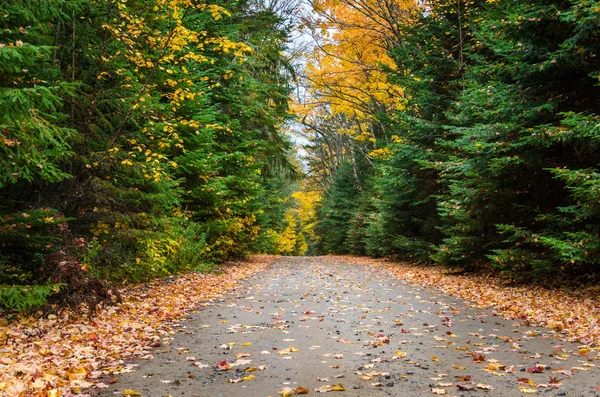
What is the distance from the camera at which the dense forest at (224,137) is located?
21.7 feet

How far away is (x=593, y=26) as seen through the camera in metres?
7.78

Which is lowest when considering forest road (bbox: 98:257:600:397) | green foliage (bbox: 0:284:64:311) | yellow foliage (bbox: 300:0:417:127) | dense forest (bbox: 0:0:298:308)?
forest road (bbox: 98:257:600:397)

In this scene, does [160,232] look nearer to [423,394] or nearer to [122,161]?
[122,161]

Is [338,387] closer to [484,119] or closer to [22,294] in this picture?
[22,294]

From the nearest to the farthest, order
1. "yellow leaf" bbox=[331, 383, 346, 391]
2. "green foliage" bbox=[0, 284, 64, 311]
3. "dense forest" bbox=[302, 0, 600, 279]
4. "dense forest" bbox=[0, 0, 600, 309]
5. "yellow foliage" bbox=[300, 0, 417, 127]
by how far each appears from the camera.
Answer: "yellow leaf" bbox=[331, 383, 346, 391]
"green foliage" bbox=[0, 284, 64, 311]
"dense forest" bbox=[0, 0, 600, 309]
"dense forest" bbox=[302, 0, 600, 279]
"yellow foliage" bbox=[300, 0, 417, 127]

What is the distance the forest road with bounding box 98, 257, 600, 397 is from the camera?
4.30 meters

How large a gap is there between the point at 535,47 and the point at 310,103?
16.3m

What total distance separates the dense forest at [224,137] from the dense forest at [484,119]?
6 cm

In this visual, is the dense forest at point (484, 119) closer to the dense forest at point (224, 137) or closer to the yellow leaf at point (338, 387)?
the dense forest at point (224, 137)

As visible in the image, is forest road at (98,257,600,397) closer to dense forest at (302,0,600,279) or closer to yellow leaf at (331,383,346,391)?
yellow leaf at (331,383,346,391)

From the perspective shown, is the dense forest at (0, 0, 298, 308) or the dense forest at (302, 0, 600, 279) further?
the dense forest at (302, 0, 600, 279)

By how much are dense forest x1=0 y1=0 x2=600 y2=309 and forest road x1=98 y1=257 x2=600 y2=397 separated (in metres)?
2.10

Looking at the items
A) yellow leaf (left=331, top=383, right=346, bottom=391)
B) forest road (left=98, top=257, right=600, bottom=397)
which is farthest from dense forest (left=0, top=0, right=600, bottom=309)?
yellow leaf (left=331, top=383, right=346, bottom=391)

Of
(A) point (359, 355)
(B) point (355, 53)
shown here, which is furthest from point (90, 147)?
(B) point (355, 53)
